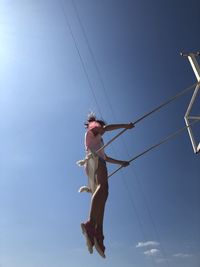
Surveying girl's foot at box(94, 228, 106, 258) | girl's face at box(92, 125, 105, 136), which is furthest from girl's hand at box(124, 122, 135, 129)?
girl's foot at box(94, 228, 106, 258)

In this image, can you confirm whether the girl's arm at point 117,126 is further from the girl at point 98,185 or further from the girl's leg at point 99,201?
the girl's leg at point 99,201

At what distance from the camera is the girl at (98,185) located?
7.18 metres

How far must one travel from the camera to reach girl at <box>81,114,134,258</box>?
7.18 metres

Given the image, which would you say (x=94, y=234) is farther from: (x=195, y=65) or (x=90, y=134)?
(x=195, y=65)

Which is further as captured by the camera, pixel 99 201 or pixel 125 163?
pixel 125 163

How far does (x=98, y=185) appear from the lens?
767 cm

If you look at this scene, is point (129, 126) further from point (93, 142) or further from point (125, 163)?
point (125, 163)

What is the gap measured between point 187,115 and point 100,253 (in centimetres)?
382

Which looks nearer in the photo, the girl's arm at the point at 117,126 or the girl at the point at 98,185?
the girl at the point at 98,185

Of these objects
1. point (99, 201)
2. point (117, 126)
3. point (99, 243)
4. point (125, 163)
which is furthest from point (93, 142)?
point (99, 243)

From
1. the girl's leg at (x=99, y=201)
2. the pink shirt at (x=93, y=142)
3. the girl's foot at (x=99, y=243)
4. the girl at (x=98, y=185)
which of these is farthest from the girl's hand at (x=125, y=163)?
the girl's foot at (x=99, y=243)

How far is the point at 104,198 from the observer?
755cm

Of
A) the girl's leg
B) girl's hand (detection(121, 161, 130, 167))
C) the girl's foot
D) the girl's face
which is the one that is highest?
the girl's face

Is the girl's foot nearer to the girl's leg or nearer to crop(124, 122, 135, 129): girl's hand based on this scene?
the girl's leg
